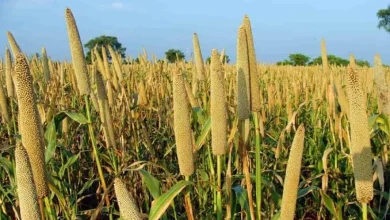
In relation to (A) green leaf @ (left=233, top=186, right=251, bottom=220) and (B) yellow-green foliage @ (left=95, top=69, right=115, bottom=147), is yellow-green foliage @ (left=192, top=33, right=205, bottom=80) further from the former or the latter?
(A) green leaf @ (left=233, top=186, right=251, bottom=220)

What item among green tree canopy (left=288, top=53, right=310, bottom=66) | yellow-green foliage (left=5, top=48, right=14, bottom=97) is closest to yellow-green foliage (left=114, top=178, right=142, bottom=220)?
yellow-green foliage (left=5, top=48, right=14, bottom=97)

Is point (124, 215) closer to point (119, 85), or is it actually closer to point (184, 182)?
point (184, 182)

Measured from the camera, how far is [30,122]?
1133mm

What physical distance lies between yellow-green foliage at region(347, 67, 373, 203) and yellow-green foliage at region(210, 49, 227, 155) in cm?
38

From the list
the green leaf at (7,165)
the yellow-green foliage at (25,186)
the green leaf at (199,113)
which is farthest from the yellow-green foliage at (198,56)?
the yellow-green foliage at (25,186)

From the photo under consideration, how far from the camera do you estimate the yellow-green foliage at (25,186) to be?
903 mm

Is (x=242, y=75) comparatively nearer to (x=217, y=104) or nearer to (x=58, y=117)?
(x=217, y=104)

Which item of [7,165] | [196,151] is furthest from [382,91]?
[7,165]

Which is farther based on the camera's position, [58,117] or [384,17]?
[384,17]

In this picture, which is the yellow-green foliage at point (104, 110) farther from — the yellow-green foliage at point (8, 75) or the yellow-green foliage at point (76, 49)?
the yellow-green foliage at point (8, 75)

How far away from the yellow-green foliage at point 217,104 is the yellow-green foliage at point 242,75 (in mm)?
67

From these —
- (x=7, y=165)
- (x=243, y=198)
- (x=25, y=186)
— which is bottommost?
(x=243, y=198)

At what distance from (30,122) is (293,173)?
64cm

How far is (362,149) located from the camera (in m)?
1.23
